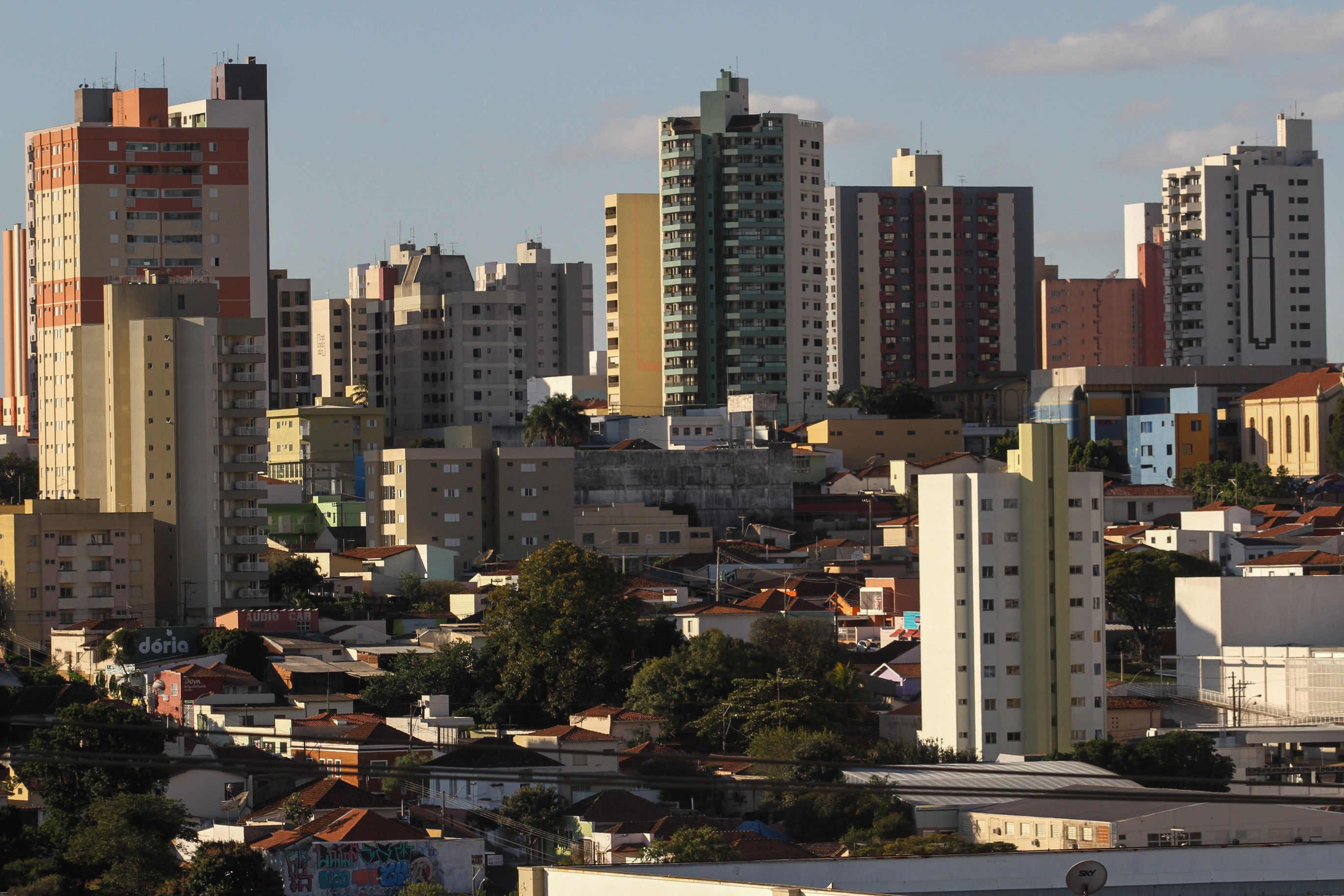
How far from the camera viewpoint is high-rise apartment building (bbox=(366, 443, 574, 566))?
8050 centimetres

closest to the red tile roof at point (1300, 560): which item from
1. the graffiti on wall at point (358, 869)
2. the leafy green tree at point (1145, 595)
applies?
the leafy green tree at point (1145, 595)

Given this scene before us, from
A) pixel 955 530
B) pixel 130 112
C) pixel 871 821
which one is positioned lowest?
pixel 871 821

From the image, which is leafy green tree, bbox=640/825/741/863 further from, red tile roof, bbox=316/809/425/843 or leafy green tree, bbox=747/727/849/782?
leafy green tree, bbox=747/727/849/782

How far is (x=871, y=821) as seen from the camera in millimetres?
43594

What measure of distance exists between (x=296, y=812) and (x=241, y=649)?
17559 millimetres

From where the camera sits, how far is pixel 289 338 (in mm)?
115188

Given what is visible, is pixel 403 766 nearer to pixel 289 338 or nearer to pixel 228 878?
pixel 228 878

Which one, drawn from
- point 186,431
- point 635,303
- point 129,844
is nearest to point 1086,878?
point 129,844

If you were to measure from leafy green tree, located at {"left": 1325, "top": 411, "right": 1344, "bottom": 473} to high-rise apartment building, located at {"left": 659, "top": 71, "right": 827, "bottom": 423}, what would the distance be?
26604 millimetres

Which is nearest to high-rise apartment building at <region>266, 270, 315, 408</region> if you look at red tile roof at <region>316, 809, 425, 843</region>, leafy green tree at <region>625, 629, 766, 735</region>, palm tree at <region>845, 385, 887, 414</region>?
palm tree at <region>845, 385, 887, 414</region>

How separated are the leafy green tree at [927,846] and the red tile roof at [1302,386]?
6761 centimetres

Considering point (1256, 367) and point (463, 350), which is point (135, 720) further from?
point (1256, 367)

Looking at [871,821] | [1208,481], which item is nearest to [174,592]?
[871,821]

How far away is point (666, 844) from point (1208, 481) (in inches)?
2440
